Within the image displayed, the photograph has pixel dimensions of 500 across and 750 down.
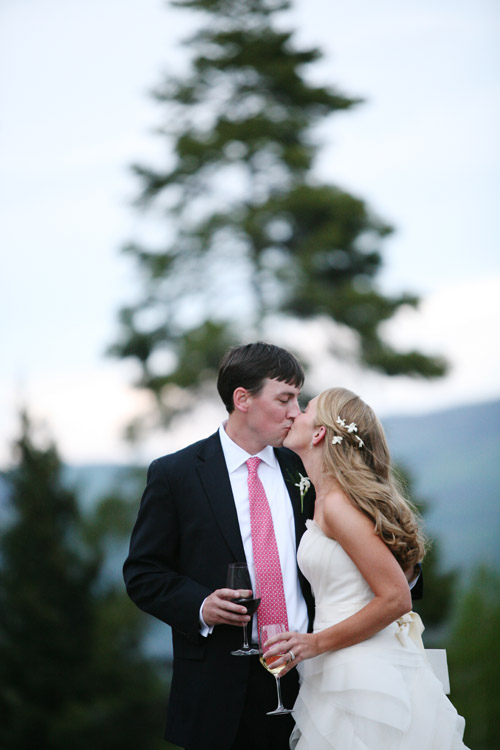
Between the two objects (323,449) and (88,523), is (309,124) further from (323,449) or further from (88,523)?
(323,449)

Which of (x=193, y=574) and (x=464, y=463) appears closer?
(x=193, y=574)

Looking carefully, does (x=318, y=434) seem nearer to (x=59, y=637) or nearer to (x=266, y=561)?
(x=266, y=561)

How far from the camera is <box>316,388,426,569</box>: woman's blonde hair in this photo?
347 centimetres

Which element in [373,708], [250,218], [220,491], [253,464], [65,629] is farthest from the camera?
[65,629]

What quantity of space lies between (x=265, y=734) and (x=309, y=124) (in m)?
17.3

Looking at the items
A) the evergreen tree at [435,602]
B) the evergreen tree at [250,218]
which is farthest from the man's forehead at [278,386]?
the evergreen tree at [435,602]

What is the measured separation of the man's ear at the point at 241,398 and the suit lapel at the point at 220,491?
187 mm

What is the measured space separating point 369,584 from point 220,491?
0.79 m

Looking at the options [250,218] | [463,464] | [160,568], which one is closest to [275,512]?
[160,568]

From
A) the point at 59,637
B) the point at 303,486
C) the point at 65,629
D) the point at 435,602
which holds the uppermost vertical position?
the point at 303,486

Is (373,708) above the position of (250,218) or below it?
below

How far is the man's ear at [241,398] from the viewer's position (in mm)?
4027

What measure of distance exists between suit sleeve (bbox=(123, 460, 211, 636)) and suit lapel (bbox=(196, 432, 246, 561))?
0.56ft

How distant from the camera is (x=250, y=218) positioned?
18203mm
